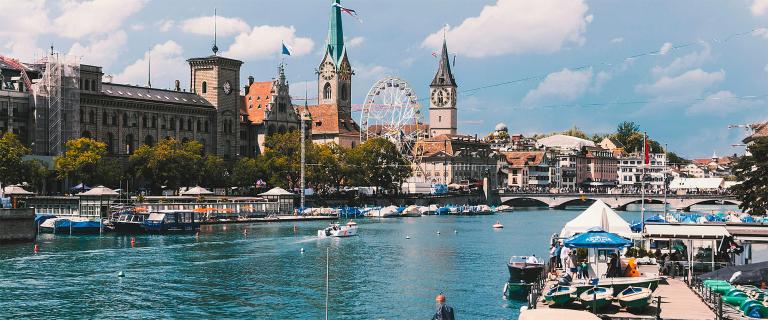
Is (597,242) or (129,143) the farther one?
(129,143)

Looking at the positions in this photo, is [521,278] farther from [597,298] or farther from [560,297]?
[597,298]

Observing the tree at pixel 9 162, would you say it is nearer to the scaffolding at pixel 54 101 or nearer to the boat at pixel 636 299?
the scaffolding at pixel 54 101

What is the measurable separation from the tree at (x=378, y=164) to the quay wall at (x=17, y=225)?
90719 mm

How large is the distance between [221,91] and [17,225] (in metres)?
88.9

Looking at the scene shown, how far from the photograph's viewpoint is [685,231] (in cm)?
4788

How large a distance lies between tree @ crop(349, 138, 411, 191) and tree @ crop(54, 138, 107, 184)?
52.9 m

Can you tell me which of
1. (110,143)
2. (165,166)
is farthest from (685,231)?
(110,143)

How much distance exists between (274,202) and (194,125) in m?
32.7

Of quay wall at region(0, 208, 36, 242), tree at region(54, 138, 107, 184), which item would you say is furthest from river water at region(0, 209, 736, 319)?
tree at region(54, 138, 107, 184)

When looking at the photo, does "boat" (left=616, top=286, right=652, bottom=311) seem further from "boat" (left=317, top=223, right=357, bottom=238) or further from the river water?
"boat" (left=317, top=223, right=357, bottom=238)

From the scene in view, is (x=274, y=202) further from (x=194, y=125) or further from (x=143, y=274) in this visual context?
(x=143, y=274)

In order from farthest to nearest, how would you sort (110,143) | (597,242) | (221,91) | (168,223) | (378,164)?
(378,164), (221,91), (110,143), (168,223), (597,242)

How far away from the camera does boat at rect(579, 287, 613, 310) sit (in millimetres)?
37438

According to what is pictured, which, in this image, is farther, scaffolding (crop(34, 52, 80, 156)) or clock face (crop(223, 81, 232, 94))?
clock face (crop(223, 81, 232, 94))
